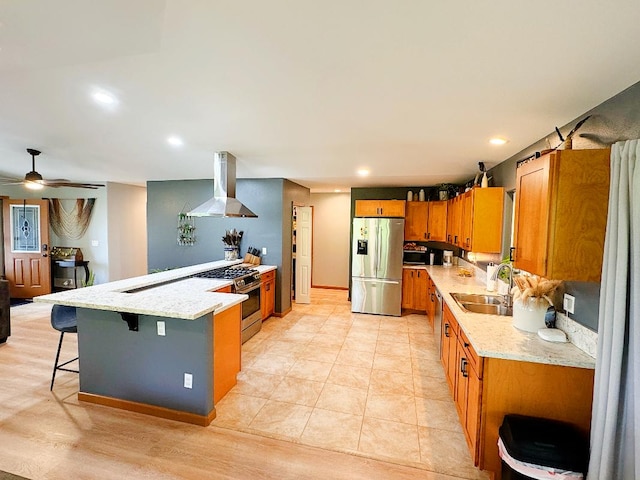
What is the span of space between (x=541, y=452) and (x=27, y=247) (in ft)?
27.7

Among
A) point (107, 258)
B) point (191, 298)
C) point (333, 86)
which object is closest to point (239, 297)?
point (191, 298)

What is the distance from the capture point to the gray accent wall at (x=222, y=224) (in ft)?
17.2

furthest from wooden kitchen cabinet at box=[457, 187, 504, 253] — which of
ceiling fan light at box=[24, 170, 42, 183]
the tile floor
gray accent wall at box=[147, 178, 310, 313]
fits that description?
ceiling fan light at box=[24, 170, 42, 183]

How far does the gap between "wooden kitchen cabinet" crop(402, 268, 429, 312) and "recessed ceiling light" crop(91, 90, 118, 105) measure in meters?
4.71

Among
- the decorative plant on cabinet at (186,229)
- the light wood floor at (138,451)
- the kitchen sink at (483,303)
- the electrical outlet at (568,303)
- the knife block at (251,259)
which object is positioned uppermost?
the decorative plant on cabinet at (186,229)

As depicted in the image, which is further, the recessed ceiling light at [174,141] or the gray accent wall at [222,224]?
the gray accent wall at [222,224]

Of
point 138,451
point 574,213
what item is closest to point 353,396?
point 138,451

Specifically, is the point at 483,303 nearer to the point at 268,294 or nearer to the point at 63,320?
the point at 268,294

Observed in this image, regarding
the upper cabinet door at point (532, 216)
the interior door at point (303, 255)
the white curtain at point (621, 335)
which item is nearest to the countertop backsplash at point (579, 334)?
the white curtain at point (621, 335)

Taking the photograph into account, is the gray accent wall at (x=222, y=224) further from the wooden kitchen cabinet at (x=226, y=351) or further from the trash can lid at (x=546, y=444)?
the trash can lid at (x=546, y=444)

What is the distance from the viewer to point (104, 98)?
2.69 meters

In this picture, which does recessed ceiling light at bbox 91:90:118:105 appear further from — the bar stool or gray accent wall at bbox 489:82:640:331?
gray accent wall at bbox 489:82:640:331

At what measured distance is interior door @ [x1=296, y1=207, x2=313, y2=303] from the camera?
6.18m

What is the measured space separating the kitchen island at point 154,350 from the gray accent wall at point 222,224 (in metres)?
2.50
